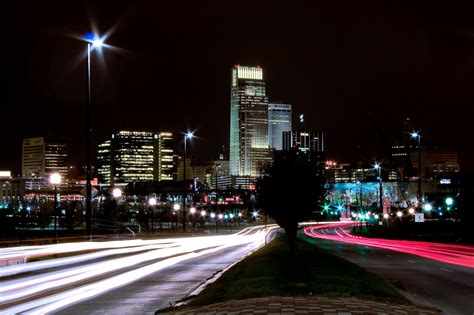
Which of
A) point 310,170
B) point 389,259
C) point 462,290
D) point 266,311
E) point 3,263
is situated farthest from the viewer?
point 389,259

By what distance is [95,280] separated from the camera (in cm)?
2094

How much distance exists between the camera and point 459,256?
36.0m

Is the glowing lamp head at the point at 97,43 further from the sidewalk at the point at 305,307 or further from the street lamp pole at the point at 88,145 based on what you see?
the sidewalk at the point at 305,307

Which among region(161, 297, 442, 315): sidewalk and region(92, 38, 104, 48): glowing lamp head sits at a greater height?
region(92, 38, 104, 48): glowing lamp head

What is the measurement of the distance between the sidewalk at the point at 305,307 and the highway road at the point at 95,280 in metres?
2.71

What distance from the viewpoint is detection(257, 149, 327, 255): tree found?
A: 805 inches

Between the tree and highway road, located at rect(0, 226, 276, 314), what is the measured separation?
127 inches

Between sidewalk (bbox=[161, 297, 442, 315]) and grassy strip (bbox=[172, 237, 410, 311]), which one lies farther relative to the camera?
grassy strip (bbox=[172, 237, 410, 311])

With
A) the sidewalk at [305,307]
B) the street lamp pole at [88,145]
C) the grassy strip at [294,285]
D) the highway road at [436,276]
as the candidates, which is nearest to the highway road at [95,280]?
the grassy strip at [294,285]

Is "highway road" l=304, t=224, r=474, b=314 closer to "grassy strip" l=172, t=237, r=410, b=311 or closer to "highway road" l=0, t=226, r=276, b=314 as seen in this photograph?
"grassy strip" l=172, t=237, r=410, b=311

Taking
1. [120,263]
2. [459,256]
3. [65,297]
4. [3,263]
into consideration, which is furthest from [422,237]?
[65,297]

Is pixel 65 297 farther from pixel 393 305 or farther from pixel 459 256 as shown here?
pixel 459 256

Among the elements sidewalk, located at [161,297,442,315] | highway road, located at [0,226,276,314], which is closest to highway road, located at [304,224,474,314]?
sidewalk, located at [161,297,442,315]

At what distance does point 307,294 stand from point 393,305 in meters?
1.71
